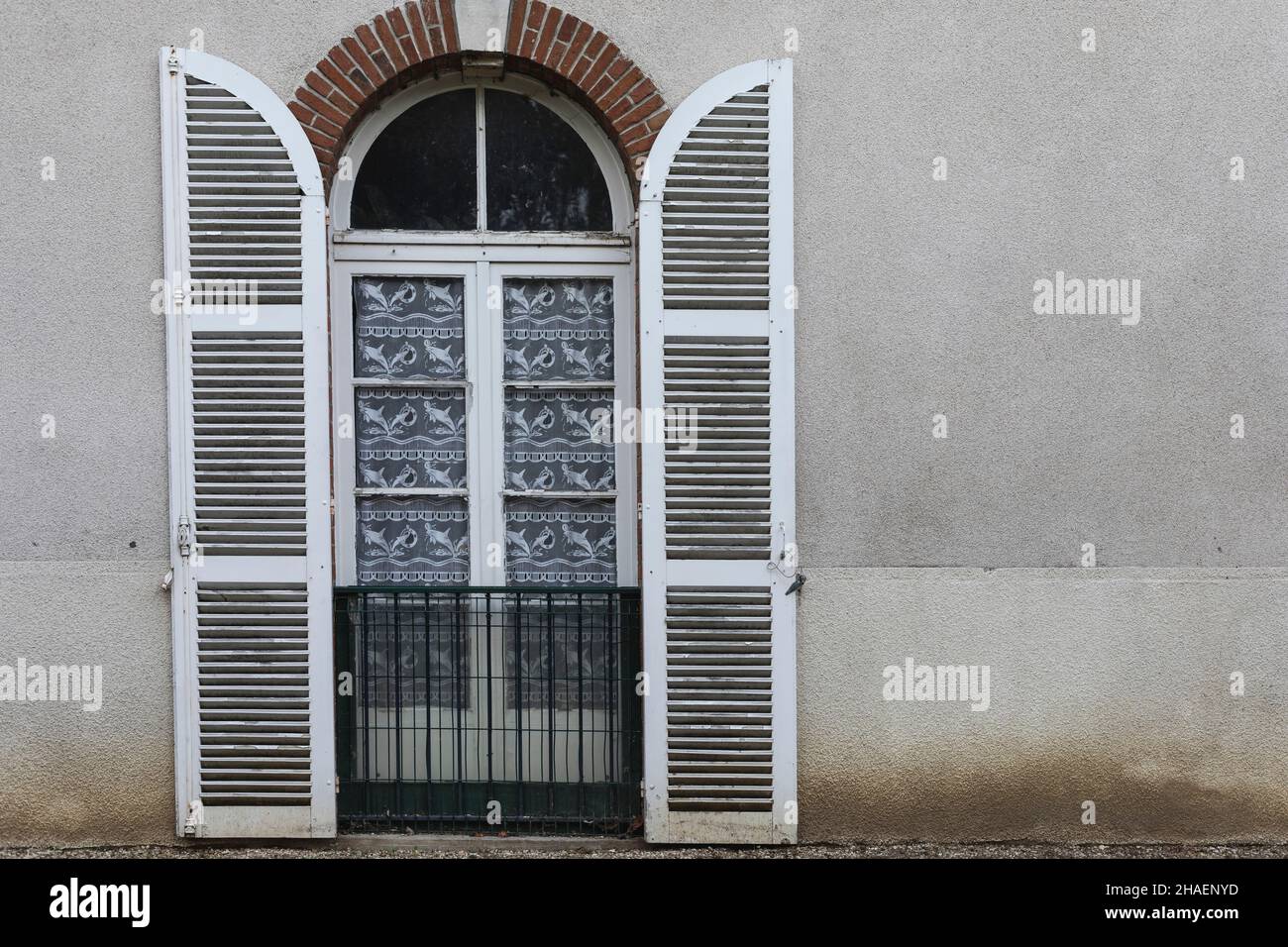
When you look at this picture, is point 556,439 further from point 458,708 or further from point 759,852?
point 759,852

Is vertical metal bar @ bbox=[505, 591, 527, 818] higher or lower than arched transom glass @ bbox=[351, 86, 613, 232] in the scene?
lower

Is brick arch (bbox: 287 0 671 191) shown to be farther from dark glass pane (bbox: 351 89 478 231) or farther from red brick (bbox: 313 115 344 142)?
dark glass pane (bbox: 351 89 478 231)

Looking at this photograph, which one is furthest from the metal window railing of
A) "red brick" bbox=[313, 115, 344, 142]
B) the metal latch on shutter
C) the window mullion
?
"red brick" bbox=[313, 115, 344, 142]

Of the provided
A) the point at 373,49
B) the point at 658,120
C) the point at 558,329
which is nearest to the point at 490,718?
the point at 558,329

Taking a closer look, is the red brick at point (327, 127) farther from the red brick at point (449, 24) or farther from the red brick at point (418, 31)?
the red brick at point (449, 24)

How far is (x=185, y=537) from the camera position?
5.45 meters

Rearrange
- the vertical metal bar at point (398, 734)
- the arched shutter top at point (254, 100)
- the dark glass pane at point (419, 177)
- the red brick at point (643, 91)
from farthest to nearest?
the dark glass pane at point (419, 177) < the vertical metal bar at point (398, 734) < the red brick at point (643, 91) < the arched shutter top at point (254, 100)

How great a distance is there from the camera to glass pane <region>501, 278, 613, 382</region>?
5.75m

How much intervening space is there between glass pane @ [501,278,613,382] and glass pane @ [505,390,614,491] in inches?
3.7

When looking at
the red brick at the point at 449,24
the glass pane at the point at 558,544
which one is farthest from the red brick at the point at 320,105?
the glass pane at the point at 558,544

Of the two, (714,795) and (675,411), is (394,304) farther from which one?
(714,795)

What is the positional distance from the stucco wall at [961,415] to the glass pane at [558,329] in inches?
33.0

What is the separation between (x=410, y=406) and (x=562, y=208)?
41.2 inches

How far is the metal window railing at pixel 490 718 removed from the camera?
568 cm
